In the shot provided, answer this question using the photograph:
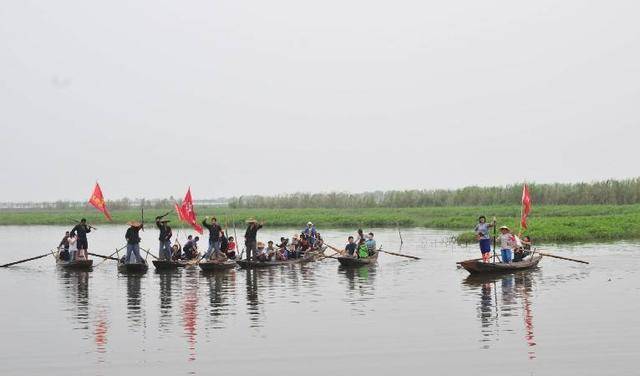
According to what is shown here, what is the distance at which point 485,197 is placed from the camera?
8331cm

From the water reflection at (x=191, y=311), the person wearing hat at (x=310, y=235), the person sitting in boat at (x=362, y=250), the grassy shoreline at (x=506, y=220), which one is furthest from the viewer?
the grassy shoreline at (x=506, y=220)

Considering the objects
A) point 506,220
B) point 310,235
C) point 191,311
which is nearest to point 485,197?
point 506,220

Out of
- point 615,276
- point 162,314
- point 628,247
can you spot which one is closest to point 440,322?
point 162,314

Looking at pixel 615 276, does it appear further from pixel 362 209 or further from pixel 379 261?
pixel 362 209

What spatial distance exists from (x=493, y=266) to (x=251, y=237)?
9.05m

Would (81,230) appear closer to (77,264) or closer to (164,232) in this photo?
(77,264)

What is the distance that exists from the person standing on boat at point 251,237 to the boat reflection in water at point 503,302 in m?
8.21

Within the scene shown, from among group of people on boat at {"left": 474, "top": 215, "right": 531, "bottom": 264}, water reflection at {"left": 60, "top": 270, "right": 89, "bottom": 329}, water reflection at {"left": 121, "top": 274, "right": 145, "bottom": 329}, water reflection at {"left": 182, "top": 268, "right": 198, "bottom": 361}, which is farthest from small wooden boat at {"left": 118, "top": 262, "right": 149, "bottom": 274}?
group of people on boat at {"left": 474, "top": 215, "right": 531, "bottom": 264}

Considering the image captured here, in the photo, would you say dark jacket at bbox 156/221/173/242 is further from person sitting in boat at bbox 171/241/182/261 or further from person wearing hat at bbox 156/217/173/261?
person sitting in boat at bbox 171/241/182/261

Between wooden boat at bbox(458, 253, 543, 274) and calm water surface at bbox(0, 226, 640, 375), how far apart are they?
1.65 ft

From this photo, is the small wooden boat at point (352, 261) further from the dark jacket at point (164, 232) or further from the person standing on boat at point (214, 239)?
the dark jacket at point (164, 232)

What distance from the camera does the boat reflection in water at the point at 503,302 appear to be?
17742 millimetres

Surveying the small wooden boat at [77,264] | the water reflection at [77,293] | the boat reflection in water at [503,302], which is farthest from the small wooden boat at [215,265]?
the boat reflection in water at [503,302]

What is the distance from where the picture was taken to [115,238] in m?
61.0
